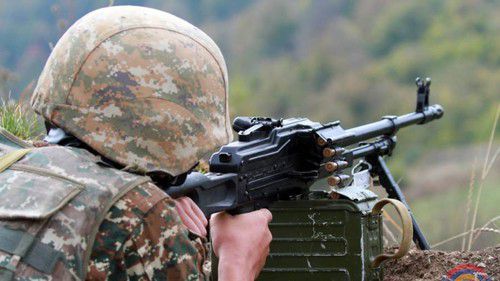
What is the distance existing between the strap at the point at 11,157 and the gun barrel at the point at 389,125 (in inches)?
78.9

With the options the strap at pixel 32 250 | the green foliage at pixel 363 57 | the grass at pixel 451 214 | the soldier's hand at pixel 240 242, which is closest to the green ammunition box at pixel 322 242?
the soldier's hand at pixel 240 242

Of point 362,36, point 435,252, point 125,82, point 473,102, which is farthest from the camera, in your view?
point 362,36

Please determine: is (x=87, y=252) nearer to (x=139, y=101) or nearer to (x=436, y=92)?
(x=139, y=101)

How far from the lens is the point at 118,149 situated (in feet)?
10.1

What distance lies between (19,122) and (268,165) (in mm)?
1895

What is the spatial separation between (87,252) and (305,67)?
26.8 meters

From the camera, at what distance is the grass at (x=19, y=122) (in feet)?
17.6

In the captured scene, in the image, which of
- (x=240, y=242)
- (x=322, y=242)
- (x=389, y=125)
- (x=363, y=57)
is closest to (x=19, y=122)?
(x=322, y=242)

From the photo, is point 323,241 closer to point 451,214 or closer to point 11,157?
point 11,157

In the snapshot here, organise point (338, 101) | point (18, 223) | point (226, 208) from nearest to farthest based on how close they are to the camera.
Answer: point (18, 223) < point (226, 208) < point (338, 101)

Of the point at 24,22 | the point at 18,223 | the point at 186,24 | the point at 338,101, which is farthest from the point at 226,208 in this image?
the point at 338,101

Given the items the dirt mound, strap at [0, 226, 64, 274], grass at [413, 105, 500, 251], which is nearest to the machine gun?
the dirt mound

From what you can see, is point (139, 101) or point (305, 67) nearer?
point (139, 101)

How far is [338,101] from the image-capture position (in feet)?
93.5
